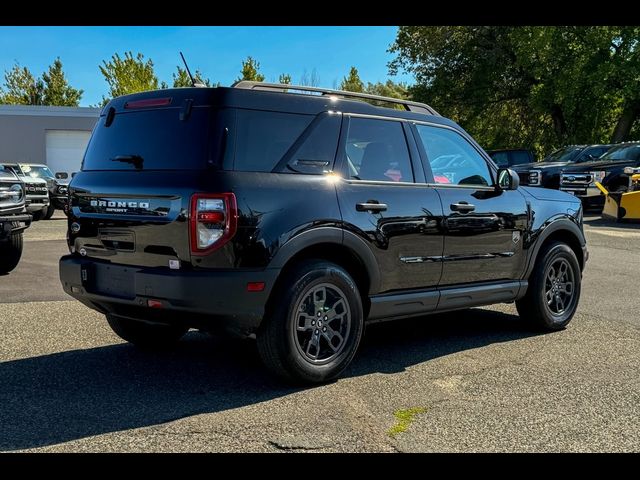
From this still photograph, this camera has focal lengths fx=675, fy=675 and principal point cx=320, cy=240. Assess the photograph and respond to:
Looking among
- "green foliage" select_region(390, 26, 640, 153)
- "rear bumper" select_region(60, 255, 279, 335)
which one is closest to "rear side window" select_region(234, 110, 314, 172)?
"rear bumper" select_region(60, 255, 279, 335)

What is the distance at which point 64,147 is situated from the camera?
117 feet

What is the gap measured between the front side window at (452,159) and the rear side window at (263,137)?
130 cm

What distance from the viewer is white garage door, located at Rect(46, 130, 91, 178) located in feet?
116

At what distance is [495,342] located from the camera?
5.88 metres

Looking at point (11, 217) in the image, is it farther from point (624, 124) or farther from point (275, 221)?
point (624, 124)

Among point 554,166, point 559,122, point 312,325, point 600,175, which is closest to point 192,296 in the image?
point 312,325

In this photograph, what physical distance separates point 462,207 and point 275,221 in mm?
1850

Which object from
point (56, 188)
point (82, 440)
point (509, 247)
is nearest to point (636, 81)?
point (56, 188)

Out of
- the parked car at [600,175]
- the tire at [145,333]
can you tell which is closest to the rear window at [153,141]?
the tire at [145,333]

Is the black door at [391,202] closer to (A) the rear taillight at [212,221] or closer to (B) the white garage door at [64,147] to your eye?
(A) the rear taillight at [212,221]

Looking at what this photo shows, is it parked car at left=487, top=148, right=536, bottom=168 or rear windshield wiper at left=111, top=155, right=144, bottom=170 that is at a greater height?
parked car at left=487, top=148, right=536, bottom=168

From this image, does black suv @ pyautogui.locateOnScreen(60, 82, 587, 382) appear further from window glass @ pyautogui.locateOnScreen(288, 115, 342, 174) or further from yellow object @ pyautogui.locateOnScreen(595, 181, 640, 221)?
yellow object @ pyautogui.locateOnScreen(595, 181, 640, 221)
